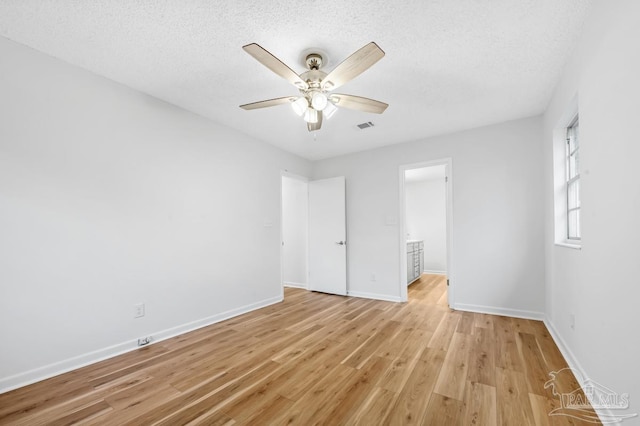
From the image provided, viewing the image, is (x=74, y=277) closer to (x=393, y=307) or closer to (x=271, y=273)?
(x=271, y=273)

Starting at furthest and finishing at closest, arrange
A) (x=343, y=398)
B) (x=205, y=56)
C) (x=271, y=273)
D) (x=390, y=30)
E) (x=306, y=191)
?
(x=306, y=191)
(x=271, y=273)
(x=205, y=56)
(x=390, y=30)
(x=343, y=398)

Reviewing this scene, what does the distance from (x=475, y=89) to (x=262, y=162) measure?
2929mm

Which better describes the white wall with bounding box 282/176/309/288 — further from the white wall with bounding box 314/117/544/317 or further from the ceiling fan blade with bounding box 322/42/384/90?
the ceiling fan blade with bounding box 322/42/384/90

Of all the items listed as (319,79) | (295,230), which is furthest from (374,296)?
(319,79)

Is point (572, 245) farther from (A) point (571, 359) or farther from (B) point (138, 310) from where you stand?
(B) point (138, 310)

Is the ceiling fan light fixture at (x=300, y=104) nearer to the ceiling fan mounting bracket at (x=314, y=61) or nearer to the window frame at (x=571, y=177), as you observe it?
the ceiling fan mounting bracket at (x=314, y=61)

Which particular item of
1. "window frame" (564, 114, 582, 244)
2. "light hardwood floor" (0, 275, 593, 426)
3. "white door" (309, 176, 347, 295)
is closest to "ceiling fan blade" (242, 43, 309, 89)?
"light hardwood floor" (0, 275, 593, 426)

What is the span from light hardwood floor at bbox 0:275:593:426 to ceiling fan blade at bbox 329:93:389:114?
2.17 metres

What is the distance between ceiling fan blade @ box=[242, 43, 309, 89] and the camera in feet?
5.31

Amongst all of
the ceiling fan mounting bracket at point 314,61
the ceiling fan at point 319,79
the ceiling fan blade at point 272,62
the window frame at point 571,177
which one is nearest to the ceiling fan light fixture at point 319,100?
the ceiling fan at point 319,79

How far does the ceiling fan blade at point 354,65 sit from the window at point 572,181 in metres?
2.24

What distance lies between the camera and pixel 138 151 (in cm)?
272

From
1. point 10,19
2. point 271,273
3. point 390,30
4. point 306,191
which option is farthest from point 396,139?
point 10,19

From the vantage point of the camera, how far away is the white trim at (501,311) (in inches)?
132
